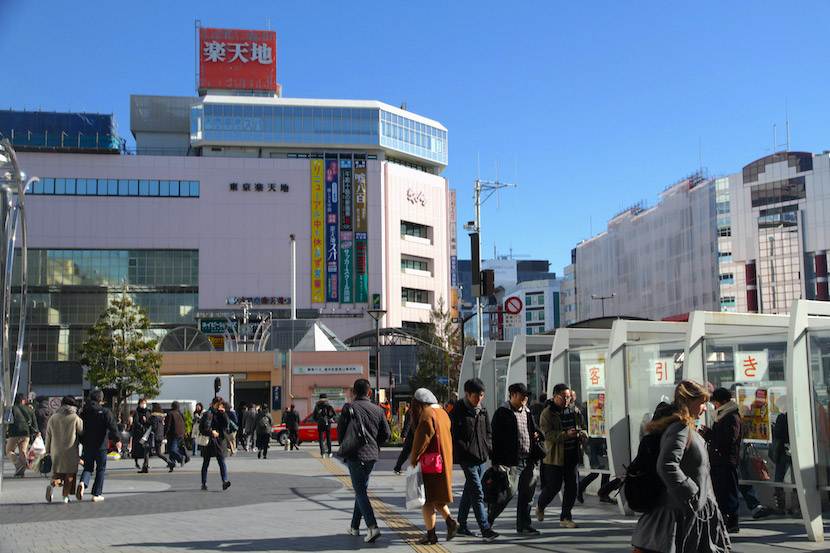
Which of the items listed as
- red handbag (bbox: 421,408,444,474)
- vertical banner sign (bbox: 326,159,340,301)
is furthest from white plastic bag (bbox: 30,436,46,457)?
vertical banner sign (bbox: 326,159,340,301)

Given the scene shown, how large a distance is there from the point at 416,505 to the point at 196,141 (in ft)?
246

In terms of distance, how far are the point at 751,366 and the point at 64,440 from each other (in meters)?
9.57

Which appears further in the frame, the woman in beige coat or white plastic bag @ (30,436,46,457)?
white plastic bag @ (30,436,46,457)

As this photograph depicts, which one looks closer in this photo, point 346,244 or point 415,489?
point 415,489

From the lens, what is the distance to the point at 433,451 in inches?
374

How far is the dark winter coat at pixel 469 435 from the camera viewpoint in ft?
32.5

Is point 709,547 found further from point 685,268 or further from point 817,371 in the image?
point 685,268

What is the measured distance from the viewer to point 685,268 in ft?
257

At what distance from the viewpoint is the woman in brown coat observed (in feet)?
30.9

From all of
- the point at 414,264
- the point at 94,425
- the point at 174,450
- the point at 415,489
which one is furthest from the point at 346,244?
the point at 415,489

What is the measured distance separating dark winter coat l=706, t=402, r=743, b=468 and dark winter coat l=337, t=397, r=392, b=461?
3.60 meters

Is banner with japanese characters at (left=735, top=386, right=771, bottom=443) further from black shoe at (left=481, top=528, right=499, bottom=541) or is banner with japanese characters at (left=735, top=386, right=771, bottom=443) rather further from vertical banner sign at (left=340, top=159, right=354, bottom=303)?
vertical banner sign at (left=340, top=159, right=354, bottom=303)

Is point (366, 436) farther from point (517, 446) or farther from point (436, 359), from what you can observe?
point (436, 359)

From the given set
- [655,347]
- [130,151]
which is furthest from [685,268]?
[655,347]
